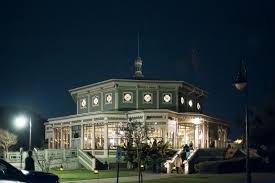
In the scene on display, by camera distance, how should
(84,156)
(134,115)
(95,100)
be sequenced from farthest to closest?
(95,100) → (134,115) → (84,156)

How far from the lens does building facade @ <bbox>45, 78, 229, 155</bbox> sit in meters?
52.4

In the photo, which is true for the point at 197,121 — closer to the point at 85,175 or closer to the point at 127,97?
the point at 127,97

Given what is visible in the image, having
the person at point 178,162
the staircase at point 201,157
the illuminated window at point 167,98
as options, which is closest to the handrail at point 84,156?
the staircase at point 201,157

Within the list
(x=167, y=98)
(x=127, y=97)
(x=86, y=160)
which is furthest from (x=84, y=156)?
(x=167, y=98)

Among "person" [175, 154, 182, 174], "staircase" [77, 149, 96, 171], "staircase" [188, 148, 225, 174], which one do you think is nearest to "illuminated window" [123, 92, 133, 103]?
"staircase" [77, 149, 96, 171]

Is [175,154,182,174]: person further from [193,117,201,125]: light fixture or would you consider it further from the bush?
[193,117,201,125]: light fixture

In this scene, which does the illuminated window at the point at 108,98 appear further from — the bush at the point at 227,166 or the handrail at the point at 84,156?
the bush at the point at 227,166

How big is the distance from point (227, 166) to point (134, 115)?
640 inches

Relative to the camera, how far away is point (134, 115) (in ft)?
173

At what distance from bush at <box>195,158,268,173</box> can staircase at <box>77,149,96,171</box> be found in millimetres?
11796

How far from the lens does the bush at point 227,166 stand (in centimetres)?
3769

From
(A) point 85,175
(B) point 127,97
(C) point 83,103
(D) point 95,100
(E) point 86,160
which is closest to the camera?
(A) point 85,175

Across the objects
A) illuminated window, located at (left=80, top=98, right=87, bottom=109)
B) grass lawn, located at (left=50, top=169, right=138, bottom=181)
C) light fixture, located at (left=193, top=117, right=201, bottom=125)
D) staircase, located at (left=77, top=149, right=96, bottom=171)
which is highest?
illuminated window, located at (left=80, top=98, right=87, bottom=109)

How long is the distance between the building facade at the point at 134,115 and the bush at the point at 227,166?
11.9m
